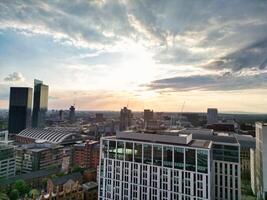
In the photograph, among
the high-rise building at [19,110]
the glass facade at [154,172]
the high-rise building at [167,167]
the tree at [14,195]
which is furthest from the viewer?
the high-rise building at [19,110]

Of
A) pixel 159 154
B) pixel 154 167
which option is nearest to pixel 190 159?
pixel 159 154

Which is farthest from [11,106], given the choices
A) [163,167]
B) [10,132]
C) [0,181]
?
[163,167]

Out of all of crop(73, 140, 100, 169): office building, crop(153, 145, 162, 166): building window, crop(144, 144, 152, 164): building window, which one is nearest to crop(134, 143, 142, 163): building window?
crop(144, 144, 152, 164): building window

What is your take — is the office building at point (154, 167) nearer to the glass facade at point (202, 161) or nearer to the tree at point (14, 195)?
the glass facade at point (202, 161)

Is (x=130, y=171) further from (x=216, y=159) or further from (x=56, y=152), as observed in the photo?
(x=56, y=152)

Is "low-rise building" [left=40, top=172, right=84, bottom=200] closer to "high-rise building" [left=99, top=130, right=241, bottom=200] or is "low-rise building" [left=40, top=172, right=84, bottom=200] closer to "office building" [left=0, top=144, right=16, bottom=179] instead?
"high-rise building" [left=99, top=130, right=241, bottom=200]

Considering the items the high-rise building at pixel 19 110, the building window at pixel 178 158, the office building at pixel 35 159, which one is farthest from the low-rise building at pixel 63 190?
the high-rise building at pixel 19 110
